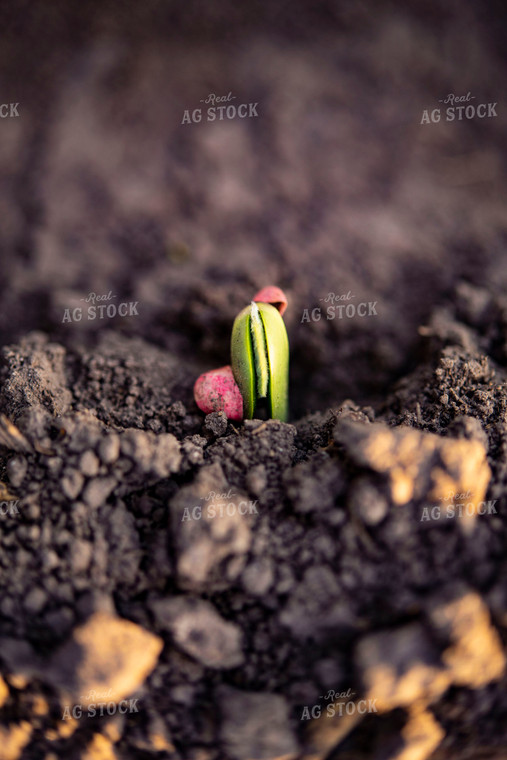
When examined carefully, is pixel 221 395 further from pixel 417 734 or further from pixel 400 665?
pixel 417 734

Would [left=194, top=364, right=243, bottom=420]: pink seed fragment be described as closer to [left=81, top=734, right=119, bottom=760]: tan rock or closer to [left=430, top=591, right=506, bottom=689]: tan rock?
[left=430, top=591, right=506, bottom=689]: tan rock

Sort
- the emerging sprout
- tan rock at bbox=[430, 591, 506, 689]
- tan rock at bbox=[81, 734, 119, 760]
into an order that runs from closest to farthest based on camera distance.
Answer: tan rock at bbox=[430, 591, 506, 689], tan rock at bbox=[81, 734, 119, 760], the emerging sprout

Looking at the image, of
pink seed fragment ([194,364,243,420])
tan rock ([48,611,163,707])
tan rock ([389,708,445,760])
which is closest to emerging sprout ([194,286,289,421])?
pink seed fragment ([194,364,243,420])

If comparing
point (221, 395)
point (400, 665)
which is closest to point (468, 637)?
point (400, 665)

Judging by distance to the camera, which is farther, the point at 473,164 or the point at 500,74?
the point at 500,74

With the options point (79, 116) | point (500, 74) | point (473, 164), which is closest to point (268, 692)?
point (473, 164)

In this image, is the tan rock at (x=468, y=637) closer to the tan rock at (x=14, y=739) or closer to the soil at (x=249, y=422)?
the soil at (x=249, y=422)

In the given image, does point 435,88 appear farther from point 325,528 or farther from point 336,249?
point 325,528
